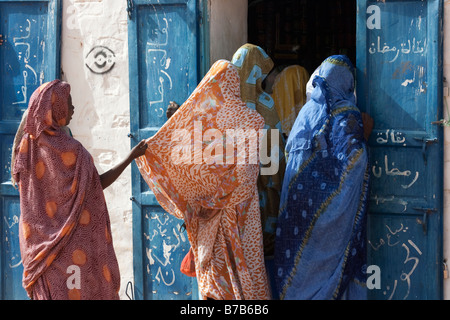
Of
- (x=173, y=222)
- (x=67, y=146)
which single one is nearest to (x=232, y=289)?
(x=173, y=222)

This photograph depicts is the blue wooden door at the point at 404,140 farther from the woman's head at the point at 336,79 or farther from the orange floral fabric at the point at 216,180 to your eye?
the orange floral fabric at the point at 216,180

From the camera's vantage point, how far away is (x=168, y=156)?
16.5ft

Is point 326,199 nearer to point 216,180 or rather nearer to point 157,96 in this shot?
point 216,180

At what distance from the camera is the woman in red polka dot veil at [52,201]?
14.6 ft

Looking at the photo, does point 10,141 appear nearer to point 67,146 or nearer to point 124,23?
point 124,23

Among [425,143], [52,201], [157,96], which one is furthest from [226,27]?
[52,201]

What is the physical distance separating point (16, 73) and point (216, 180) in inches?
77.8

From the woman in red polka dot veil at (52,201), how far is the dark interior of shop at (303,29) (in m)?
3.15

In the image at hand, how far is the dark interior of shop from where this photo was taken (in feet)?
23.9

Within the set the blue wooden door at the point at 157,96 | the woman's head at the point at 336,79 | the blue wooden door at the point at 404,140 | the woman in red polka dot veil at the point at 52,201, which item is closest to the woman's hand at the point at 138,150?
the woman in red polka dot veil at the point at 52,201

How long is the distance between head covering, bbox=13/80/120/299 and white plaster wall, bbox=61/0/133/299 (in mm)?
1219

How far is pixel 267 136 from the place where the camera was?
17.6 ft

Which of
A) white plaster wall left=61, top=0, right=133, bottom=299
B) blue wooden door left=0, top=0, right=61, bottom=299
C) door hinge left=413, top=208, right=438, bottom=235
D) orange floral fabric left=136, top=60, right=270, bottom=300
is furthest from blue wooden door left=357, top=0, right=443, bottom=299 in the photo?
blue wooden door left=0, top=0, right=61, bottom=299

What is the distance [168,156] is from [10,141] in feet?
5.20
